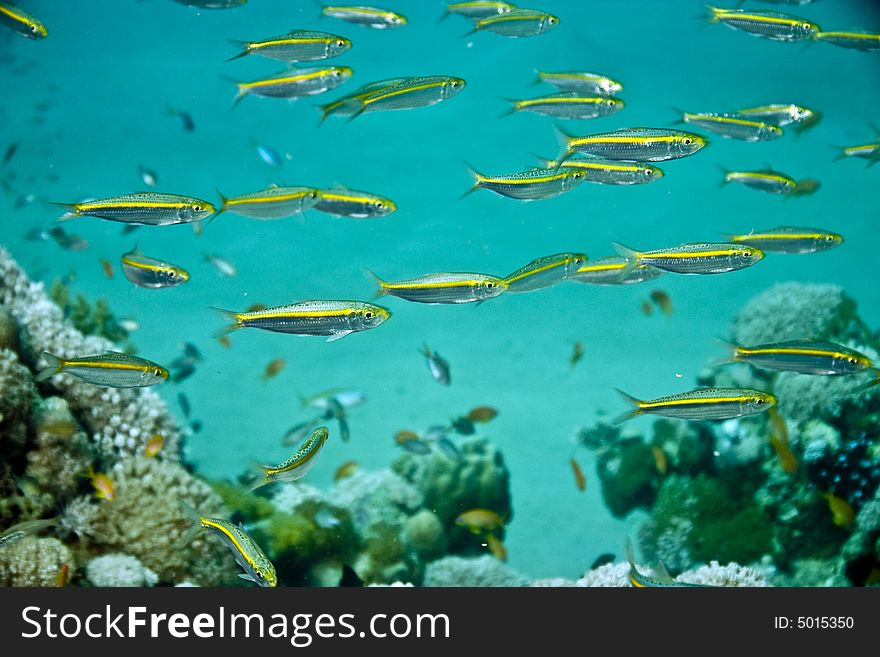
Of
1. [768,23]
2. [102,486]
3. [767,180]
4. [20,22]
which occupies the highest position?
[768,23]

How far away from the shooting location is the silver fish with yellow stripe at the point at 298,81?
4355 millimetres

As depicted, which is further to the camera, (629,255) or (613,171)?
(613,171)

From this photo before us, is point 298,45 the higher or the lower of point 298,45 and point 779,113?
the higher

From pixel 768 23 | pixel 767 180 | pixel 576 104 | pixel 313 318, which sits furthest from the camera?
pixel 767 180

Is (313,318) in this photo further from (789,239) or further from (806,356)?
(789,239)

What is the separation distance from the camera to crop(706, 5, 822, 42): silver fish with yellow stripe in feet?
16.2

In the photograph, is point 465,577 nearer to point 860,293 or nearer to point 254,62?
point 254,62

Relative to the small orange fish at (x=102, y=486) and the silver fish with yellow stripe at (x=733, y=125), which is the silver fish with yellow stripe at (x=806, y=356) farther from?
the small orange fish at (x=102, y=486)

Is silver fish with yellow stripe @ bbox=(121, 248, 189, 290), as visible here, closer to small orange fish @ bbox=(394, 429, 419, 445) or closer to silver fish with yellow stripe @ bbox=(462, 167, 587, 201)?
silver fish with yellow stripe @ bbox=(462, 167, 587, 201)

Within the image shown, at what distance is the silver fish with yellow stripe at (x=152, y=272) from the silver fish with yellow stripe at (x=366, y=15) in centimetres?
239

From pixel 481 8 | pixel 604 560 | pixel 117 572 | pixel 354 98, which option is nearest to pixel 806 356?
pixel 604 560

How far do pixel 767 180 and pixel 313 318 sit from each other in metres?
4.15

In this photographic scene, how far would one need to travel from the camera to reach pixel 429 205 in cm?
2494

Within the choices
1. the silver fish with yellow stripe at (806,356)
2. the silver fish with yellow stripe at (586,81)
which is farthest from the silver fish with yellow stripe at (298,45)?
the silver fish with yellow stripe at (806,356)
